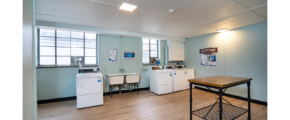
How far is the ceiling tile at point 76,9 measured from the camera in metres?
2.10

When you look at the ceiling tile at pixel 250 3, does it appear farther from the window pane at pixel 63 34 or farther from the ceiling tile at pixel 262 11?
the window pane at pixel 63 34

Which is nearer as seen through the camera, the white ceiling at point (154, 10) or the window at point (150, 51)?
the white ceiling at point (154, 10)

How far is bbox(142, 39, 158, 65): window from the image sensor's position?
16.6 ft

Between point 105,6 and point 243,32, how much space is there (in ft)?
13.6

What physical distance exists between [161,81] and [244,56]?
2.79 meters

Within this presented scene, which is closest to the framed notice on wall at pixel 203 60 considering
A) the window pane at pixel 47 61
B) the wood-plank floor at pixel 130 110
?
the wood-plank floor at pixel 130 110

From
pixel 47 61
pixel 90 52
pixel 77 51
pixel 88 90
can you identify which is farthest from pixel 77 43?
pixel 88 90

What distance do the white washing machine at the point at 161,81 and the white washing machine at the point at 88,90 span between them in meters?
2.02

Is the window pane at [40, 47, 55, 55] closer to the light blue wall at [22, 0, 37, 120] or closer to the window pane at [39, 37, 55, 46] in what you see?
the window pane at [39, 37, 55, 46]

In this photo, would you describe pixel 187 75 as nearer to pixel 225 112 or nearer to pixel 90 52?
pixel 225 112

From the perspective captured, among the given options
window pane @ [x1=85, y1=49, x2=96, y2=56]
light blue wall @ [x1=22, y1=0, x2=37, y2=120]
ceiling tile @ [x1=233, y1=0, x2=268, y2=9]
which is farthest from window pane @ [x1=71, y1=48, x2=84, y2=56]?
ceiling tile @ [x1=233, y1=0, x2=268, y2=9]

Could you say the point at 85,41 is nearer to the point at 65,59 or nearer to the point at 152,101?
the point at 65,59

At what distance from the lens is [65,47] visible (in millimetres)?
3676
